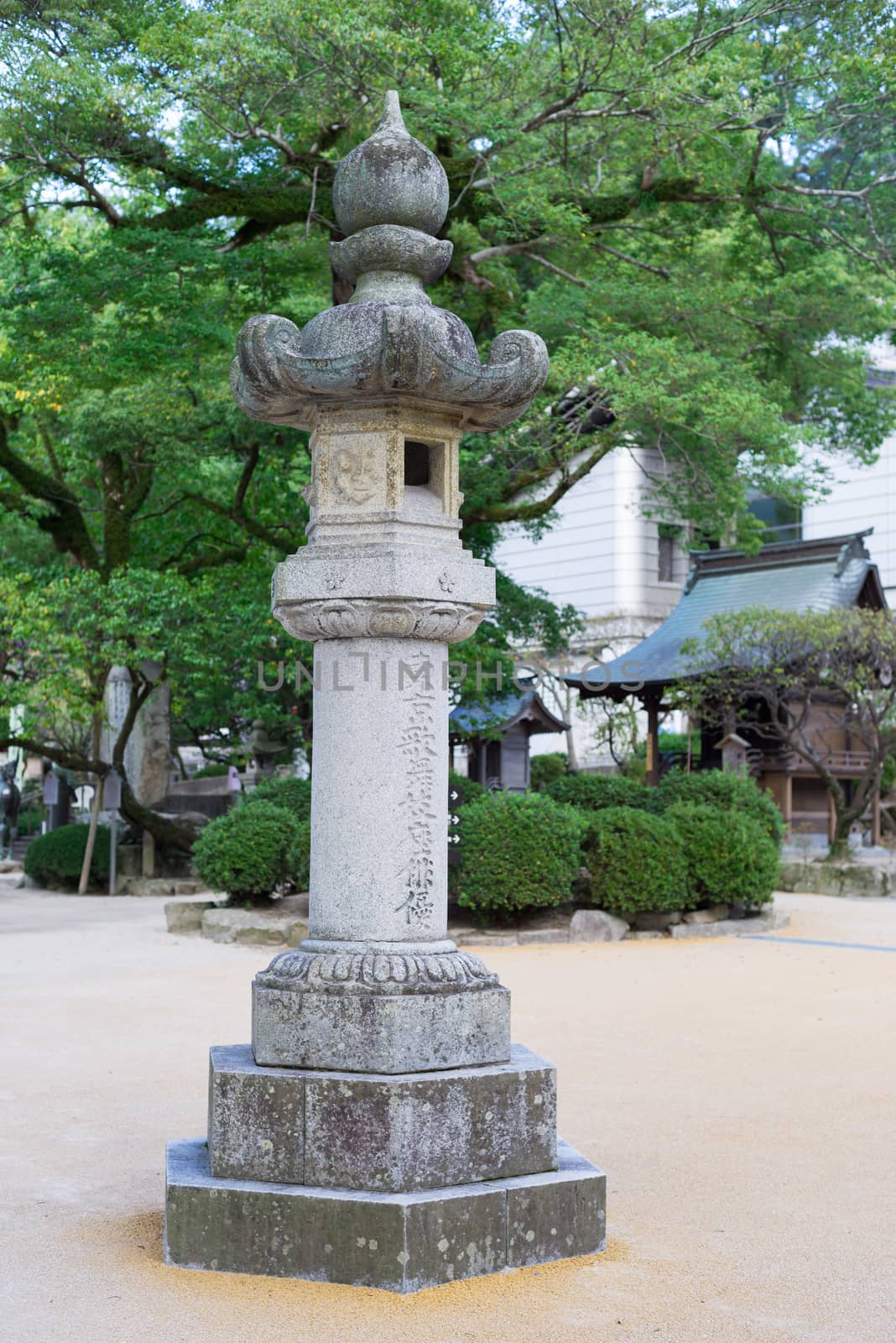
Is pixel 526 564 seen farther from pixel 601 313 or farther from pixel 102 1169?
pixel 102 1169

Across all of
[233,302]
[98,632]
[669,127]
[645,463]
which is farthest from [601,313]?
[645,463]

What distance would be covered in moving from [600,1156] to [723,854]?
9.32 metres

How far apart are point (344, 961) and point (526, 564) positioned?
36682mm

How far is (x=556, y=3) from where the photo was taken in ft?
46.2

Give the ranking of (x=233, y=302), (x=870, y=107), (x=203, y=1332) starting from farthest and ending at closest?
(x=233, y=302)
(x=870, y=107)
(x=203, y=1332)

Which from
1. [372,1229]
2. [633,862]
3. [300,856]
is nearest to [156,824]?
[300,856]

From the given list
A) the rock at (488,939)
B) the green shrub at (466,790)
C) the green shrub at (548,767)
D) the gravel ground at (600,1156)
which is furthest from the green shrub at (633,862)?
the green shrub at (548,767)

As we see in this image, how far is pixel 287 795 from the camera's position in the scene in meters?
16.6

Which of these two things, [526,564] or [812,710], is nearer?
[812,710]

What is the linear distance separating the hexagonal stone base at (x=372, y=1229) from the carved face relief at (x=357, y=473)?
2712 millimetres

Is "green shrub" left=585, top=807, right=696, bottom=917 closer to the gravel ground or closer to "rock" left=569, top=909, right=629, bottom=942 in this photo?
"rock" left=569, top=909, right=629, bottom=942

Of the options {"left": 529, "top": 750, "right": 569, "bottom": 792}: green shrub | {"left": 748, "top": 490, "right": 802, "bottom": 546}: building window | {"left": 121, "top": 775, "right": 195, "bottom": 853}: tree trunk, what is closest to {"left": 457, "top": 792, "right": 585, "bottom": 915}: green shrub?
{"left": 121, "top": 775, "right": 195, "bottom": 853}: tree trunk

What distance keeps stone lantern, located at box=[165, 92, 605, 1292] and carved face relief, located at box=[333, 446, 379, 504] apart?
0.4 inches

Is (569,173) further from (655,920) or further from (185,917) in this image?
(185,917)
